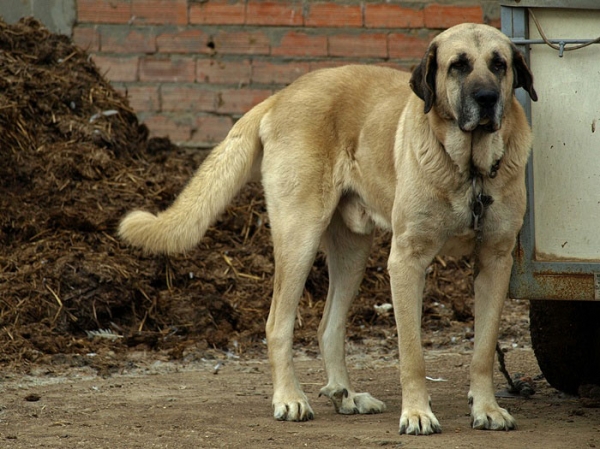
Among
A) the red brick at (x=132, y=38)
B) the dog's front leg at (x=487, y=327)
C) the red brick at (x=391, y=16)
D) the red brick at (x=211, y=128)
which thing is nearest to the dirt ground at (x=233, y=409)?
the dog's front leg at (x=487, y=327)

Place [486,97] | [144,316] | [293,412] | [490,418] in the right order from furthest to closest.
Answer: [144,316], [293,412], [490,418], [486,97]

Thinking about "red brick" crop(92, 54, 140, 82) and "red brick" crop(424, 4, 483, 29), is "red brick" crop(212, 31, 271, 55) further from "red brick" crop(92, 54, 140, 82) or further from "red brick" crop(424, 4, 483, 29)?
"red brick" crop(424, 4, 483, 29)

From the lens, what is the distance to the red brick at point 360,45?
7.87 metres

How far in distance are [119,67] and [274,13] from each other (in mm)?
1251

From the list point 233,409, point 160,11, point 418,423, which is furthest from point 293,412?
point 160,11

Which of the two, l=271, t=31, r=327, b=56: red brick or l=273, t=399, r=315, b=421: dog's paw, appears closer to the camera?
l=273, t=399, r=315, b=421: dog's paw

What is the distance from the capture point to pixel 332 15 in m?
7.88

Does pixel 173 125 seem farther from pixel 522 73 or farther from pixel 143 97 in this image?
pixel 522 73

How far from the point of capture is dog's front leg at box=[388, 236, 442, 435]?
419 centimetres

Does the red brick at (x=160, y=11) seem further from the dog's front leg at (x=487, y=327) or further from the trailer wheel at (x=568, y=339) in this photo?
the dog's front leg at (x=487, y=327)

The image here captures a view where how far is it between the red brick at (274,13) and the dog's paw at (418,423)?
4399 mm

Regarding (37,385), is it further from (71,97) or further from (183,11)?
(183,11)

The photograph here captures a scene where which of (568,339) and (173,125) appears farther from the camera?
(173,125)

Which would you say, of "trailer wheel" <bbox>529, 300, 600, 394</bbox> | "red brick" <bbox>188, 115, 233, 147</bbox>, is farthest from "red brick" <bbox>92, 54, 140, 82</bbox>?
"trailer wheel" <bbox>529, 300, 600, 394</bbox>
